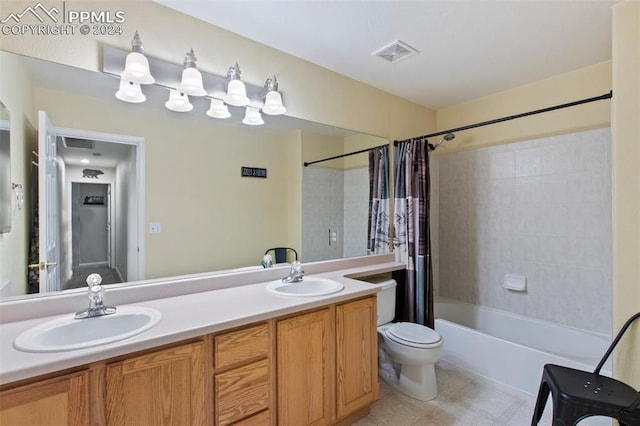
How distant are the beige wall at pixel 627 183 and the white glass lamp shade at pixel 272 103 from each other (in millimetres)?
1921

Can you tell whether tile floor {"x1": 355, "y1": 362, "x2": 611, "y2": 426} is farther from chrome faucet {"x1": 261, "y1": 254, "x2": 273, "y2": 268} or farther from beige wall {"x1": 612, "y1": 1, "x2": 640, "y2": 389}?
chrome faucet {"x1": 261, "y1": 254, "x2": 273, "y2": 268}

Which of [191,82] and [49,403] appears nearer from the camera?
[49,403]

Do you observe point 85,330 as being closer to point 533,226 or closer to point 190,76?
point 190,76

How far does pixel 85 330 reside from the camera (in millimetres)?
1275

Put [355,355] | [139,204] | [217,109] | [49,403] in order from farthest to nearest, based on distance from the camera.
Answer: [217,109]
[355,355]
[139,204]
[49,403]

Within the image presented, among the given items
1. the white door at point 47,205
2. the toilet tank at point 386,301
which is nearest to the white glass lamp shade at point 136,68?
the white door at point 47,205

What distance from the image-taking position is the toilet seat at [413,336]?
6.61 ft

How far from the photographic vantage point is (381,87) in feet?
9.18

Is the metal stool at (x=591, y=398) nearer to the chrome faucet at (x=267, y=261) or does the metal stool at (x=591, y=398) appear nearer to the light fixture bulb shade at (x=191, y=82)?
the chrome faucet at (x=267, y=261)

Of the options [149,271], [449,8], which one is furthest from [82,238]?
[449,8]

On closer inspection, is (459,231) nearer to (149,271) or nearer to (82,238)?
(149,271)

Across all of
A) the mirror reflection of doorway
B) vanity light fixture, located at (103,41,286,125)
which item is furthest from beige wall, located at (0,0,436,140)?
the mirror reflection of doorway

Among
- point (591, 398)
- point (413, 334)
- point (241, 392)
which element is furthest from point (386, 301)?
point (241, 392)

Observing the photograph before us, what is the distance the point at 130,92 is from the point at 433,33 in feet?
6.18
